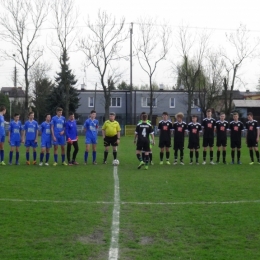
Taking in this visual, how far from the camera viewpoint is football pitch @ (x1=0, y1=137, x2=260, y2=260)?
5.98m

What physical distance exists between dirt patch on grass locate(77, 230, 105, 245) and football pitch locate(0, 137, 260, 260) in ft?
0.05

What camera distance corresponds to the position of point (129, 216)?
7.94 metres

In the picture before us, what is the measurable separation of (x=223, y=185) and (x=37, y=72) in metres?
50.7

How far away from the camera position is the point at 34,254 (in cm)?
575

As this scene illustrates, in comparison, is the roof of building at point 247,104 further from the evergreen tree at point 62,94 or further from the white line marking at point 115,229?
the white line marking at point 115,229

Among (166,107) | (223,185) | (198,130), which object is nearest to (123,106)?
(166,107)

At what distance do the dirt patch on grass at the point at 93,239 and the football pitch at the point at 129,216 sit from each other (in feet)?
0.05

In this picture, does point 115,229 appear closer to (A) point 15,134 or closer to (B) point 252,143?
(A) point 15,134

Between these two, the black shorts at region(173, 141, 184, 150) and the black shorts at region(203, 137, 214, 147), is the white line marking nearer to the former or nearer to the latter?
the black shorts at region(173, 141, 184, 150)

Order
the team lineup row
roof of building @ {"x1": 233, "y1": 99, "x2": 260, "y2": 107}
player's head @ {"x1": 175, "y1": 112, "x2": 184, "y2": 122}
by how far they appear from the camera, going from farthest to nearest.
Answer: roof of building @ {"x1": 233, "y1": 99, "x2": 260, "y2": 107}, player's head @ {"x1": 175, "y1": 112, "x2": 184, "y2": 122}, the team lineup row

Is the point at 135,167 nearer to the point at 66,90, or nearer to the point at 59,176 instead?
the point at 59,176

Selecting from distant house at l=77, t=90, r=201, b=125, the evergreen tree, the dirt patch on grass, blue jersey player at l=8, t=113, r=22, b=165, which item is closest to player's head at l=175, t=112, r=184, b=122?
blue jersey player at l=8, t=113, r=22, b=165

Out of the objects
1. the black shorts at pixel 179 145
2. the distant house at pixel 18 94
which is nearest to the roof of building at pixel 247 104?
the distant house at pixel 18 94

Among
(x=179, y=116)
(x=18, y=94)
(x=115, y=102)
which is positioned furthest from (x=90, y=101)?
(x=179, y=116)
